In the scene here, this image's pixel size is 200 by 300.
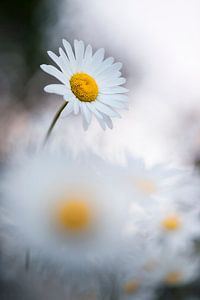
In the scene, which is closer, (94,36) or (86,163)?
(86,163)

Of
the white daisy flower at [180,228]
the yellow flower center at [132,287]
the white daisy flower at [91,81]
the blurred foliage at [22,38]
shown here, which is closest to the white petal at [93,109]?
the white daisy flower at [91,81]

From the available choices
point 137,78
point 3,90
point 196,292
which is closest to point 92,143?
point 196,292

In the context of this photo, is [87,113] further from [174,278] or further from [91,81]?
[174,278]

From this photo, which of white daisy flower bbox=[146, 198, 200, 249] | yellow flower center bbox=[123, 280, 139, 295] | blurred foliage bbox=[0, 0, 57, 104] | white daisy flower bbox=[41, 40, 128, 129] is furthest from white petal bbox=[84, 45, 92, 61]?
blurred foliage bbox=[0, 0, 57, 104]

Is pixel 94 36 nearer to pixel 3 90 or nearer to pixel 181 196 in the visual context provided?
pixel 3 90

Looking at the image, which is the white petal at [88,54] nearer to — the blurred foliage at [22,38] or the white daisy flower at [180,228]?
the white daisy flower at [180,228]
